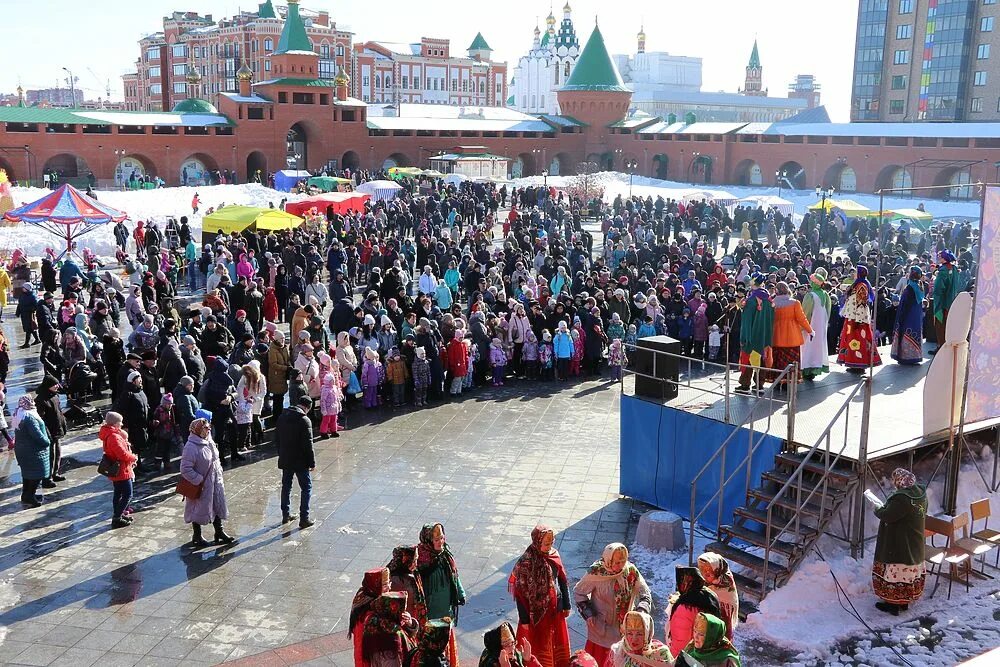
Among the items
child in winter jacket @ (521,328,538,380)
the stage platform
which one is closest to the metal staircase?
the stage platform

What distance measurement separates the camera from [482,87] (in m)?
87.1

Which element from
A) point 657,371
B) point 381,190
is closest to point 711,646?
point 657,371

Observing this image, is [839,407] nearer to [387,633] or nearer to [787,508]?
[787,508]

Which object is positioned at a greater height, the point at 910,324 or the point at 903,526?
the point at 910,324

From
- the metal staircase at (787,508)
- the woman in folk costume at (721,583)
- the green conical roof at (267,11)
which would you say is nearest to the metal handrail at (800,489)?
the metal staircase at (787,508)

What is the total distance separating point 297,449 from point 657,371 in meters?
3.58

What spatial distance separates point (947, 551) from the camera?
7.50 metres

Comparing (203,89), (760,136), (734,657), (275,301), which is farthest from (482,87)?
(734,657)

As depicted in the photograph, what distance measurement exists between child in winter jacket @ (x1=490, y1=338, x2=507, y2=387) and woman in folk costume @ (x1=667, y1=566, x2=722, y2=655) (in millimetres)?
8059

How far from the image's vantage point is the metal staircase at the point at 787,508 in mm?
7195

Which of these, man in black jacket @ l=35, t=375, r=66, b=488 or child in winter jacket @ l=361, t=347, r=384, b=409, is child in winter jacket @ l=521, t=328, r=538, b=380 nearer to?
A: child in winter jacket @ l=361, t=347, r=384, b=409

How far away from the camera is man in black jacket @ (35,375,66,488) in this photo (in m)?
9.43

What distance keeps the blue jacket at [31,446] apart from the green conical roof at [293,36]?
42.4m

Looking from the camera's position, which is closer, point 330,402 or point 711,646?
point 711,646
